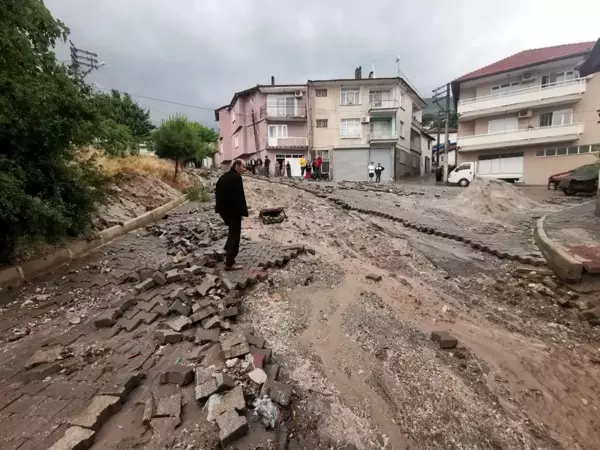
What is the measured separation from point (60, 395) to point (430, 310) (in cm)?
427

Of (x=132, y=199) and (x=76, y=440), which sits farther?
(x=132, y=199)

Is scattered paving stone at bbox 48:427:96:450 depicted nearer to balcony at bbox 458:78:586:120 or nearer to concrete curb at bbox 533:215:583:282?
concrete curb at bbox 533:215:583:282

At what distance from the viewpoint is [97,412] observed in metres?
2.23

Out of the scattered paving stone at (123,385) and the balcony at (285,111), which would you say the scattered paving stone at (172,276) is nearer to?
the scattered paving stone at (123,385)

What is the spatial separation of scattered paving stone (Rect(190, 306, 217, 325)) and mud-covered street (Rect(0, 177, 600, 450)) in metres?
0.29

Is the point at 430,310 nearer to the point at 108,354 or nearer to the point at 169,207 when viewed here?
the point at 108,354

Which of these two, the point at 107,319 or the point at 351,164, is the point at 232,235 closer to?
the point at 107,319

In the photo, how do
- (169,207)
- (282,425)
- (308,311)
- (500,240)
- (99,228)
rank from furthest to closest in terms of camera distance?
(169,207) → (500,240) → (99,228) → (308,311) → (282,425)

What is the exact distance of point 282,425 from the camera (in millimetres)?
2305

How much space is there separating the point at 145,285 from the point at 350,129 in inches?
1116

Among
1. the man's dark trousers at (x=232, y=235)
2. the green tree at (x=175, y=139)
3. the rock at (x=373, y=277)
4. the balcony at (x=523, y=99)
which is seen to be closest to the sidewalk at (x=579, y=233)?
Result: the rock at (x=373, y=277)

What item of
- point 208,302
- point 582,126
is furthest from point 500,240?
point 582,126

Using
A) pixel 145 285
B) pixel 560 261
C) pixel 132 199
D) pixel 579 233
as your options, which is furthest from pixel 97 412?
pixel 579 233

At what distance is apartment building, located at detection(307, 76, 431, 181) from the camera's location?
29.3 meters
